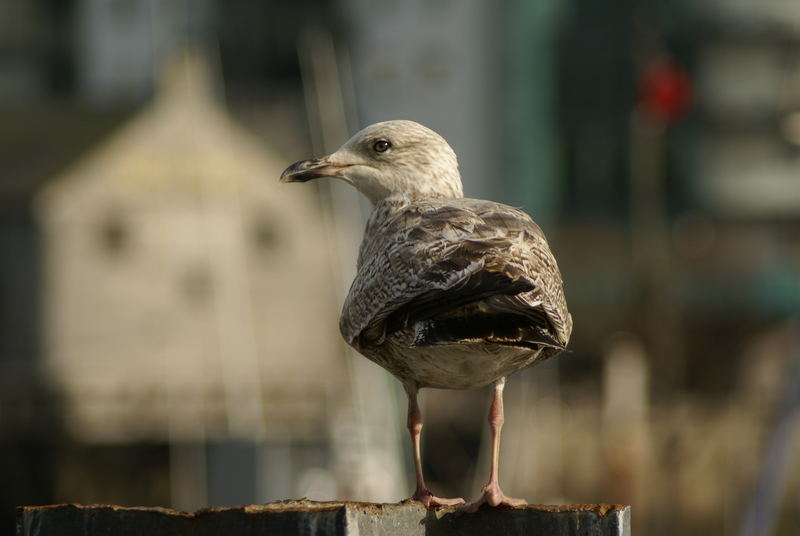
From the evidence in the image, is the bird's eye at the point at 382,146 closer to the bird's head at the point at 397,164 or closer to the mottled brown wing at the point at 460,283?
the bird's head at the point at 397,164

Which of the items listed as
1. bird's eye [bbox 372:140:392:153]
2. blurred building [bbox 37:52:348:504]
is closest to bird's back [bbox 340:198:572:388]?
bird's eye [bbox 372:140:392:153]

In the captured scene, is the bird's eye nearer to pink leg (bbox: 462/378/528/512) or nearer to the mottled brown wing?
the mottled brown wing

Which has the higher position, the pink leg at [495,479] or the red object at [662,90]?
the red object at [662,90]

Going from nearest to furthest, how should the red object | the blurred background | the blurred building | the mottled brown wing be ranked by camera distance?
the mottled brown wing, the red object, the blurred background, the blurred building

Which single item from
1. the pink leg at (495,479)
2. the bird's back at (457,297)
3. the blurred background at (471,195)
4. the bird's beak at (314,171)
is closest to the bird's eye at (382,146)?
the bird's beak at (314,171)

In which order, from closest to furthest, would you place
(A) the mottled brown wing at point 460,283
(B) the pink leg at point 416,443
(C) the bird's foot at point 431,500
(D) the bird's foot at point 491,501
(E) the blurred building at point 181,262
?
(D) the bird's foot at point 491,501 → (C) the bird's foot at point 431,500 → (A) the mottled brown wing at point 460,283 → (B) the pink leg at point 416,443 → (E) the blurred building at point 181,262

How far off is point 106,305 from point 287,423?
8.71m

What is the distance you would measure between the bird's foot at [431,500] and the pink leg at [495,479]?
0.15m

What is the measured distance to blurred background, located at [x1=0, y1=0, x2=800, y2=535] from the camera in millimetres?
43094

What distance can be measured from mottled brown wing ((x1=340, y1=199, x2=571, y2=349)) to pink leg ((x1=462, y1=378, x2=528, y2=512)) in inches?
18.3

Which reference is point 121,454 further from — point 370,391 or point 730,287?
point 730,287

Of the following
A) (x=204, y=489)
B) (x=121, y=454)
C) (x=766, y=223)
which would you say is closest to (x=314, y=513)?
(x=204, y=489)

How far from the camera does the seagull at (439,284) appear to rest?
6465 millimetres

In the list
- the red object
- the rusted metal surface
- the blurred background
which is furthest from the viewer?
the blurred background
